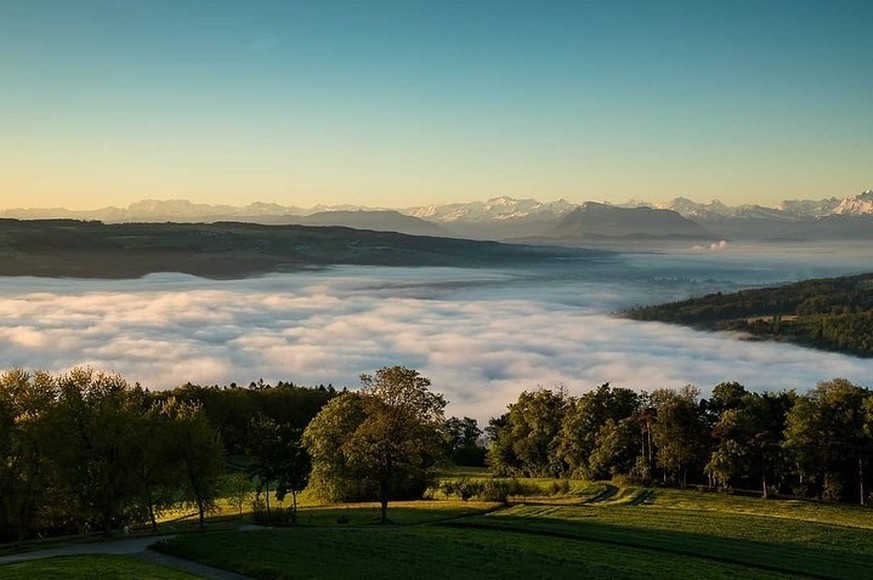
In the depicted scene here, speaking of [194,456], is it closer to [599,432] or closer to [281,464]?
[281,464]

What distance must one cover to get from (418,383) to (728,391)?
5430 centimetres

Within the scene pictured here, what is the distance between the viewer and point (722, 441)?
9438 centimetres

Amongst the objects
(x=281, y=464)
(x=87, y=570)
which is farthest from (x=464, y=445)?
(x=87, y=570)

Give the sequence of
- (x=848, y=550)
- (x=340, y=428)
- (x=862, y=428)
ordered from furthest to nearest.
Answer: (x=862, y=428), (x=340, y=428), (x=848, y=550)

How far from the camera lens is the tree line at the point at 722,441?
296 feet

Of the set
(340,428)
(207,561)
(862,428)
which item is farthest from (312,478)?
(862,428)

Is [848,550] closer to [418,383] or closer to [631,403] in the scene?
[418,383]

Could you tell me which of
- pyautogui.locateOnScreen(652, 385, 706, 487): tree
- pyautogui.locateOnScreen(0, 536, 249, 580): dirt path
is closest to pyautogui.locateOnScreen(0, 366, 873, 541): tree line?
pyautogui.locateOnScreen(652, 385, 706, 487): tree

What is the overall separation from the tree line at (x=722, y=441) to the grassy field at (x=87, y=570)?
71894 millimetres

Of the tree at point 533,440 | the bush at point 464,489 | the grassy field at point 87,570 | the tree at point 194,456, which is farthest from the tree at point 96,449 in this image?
the tree at point 533,440

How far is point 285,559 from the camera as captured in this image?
150 ft

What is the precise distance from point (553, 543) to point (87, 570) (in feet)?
104

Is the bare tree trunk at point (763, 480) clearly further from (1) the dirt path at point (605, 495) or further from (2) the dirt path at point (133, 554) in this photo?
(2) the dirt path at point (133, 554)

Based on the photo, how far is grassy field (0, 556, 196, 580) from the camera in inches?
1545
